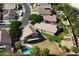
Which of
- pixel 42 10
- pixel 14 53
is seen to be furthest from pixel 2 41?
pixel 42 10

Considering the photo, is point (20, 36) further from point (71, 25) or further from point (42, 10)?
point (71, 25)

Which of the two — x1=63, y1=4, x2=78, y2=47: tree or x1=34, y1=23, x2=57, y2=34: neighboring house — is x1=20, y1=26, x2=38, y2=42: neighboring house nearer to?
x1=34, y1=23, x2=57, y2=34: neighboring house

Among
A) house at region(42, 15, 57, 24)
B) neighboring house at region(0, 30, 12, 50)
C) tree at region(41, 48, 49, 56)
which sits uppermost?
house at region(42, 15, 57, 24)

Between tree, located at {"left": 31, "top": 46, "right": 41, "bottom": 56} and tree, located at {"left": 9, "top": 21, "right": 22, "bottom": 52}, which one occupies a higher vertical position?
tree, located at {"left": 9, "top": 21, "right": 22, "bottom": 52}

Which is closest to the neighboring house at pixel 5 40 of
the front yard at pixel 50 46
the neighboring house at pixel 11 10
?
the neighboring house at pixel 11 10

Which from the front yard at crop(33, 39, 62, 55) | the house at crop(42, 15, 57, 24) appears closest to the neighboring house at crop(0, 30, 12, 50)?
the front yard at crop(33, 39, 62, 55)

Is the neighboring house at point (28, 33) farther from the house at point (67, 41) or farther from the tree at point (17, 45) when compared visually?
the house at point (67, 41)
